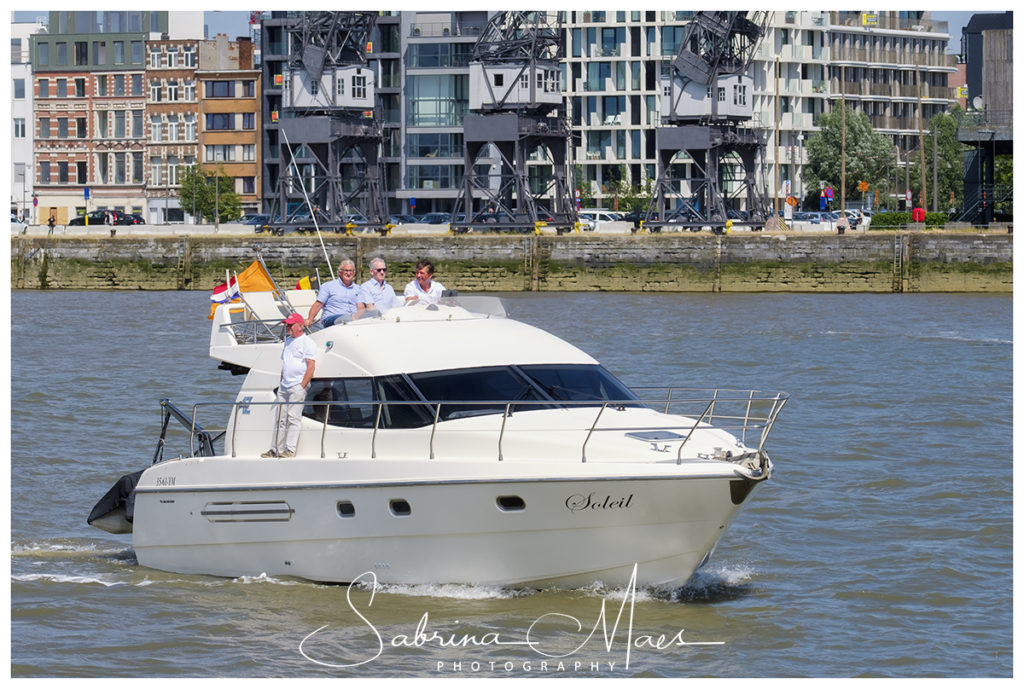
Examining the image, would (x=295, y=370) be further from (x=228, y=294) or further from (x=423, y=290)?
(x=228, y=294)

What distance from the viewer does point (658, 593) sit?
40.9ft

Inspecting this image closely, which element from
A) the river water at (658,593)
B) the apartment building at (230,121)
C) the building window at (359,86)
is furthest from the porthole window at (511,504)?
the apartment building at (230,121)

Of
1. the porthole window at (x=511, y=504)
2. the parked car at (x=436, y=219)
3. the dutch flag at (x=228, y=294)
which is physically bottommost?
the porthole window at (x=511, y=504)

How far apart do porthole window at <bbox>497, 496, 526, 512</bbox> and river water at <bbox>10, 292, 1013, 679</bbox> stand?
75cm

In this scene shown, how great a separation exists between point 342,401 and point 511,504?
1732mm

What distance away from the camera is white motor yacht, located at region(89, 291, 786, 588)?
39.5 ft

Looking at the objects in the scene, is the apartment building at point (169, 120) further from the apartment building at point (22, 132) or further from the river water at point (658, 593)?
the river water at point (658, 593)

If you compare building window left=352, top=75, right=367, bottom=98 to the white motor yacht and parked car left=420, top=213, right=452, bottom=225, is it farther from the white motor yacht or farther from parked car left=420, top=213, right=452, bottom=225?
the white motor yacht

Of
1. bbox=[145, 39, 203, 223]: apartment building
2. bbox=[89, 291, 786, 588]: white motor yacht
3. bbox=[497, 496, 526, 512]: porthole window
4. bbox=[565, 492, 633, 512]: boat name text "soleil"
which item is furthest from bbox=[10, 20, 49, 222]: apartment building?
bbox=[565, 492, 633, 512]: boat name text "soleil"

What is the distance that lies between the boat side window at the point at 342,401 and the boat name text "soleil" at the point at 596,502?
5.88 feet

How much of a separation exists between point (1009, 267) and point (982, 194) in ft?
41.5

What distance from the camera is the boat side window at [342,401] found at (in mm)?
12961

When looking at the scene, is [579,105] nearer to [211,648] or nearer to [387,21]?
[387,21]

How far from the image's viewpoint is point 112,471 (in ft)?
62.7
